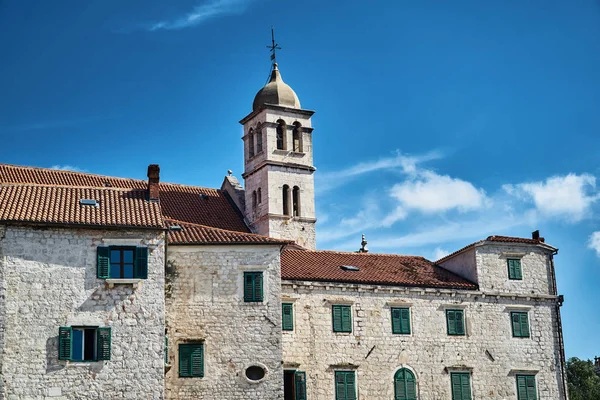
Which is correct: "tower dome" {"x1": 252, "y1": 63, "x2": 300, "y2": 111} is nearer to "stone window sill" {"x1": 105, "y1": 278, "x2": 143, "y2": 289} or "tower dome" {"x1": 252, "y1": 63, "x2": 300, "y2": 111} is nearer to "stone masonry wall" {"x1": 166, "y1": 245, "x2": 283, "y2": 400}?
"stone masonry wall" {"x1": 166, "y1": 245, "x2": 283, "y2": 400}

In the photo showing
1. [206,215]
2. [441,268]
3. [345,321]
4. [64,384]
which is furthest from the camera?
[206,215]

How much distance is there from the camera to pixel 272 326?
140ft

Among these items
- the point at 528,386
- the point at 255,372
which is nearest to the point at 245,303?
the point at 255,372

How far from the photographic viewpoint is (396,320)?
166 feet

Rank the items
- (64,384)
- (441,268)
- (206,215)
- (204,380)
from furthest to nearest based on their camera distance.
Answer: (206,215) < (441,268) < (204,380) < (64,384)

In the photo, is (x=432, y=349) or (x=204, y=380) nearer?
(x=204, y=380)

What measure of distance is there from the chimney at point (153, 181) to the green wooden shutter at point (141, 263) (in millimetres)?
3626

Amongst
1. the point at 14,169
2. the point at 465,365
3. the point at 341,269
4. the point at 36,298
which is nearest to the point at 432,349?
the point at 465,365

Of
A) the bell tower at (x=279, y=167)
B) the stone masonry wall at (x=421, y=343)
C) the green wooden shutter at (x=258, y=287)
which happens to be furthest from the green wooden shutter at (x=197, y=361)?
the bell tower at (x=279, y=167)

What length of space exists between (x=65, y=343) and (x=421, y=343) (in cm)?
1995

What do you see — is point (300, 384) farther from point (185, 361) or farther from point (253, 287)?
point (185, 361)

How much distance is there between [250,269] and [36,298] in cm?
933

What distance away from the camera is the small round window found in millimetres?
42000

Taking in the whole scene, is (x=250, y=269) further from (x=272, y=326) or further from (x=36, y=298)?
(x=36, y=298)
